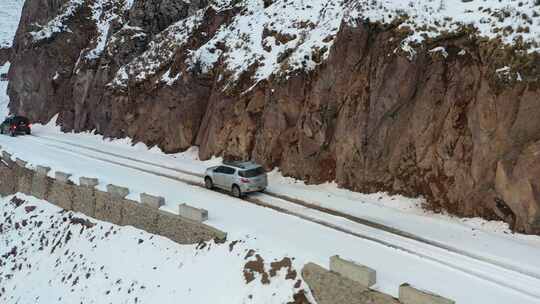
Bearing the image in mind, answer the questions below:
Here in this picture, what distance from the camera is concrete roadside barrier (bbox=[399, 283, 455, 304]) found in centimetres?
1059

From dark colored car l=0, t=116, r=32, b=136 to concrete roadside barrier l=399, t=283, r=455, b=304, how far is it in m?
43.3

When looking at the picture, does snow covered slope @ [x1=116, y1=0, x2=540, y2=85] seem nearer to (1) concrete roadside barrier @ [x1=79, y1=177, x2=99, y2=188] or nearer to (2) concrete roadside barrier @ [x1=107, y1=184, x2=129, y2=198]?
(2) concrete roadside barrier @ [x1=107, y1=184, x2=129, y2=198]

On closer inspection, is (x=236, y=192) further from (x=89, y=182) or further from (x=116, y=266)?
(x=89, y=182)

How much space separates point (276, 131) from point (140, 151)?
14224mm

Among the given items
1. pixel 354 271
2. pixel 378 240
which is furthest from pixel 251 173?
pixel 354 271

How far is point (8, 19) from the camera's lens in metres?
81.8

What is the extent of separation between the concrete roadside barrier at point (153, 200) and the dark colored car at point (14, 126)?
1167 inches

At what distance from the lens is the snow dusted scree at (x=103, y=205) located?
18.7 metres

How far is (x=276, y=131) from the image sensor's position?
26.8 metres

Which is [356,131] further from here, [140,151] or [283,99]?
[140,151]

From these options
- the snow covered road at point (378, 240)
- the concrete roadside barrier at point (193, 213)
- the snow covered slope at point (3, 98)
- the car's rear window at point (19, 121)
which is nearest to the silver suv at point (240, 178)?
the snow covered road at point (378, 240)

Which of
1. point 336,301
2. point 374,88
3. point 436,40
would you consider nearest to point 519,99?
point 436,40

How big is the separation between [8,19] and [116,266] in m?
80.5

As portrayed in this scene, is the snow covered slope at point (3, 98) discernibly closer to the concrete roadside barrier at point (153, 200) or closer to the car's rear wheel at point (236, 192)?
the concrete roadside barrier at point (153, 200)
